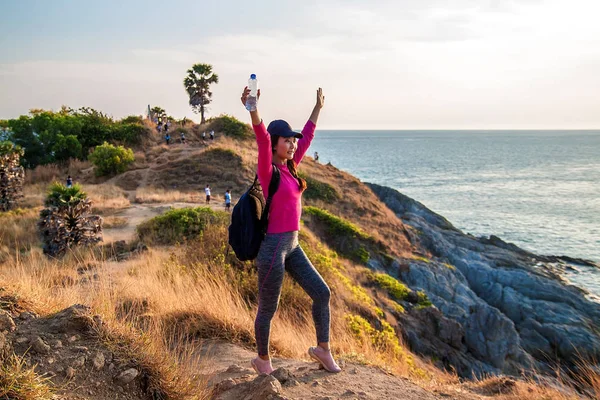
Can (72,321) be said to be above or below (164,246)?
above

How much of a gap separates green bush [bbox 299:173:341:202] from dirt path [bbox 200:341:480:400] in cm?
2297

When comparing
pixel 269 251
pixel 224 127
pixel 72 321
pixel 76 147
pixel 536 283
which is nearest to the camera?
pixel 72 321

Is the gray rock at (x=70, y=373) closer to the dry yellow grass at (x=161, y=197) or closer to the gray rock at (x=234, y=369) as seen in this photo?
the gray rock at (x=234, y=369)

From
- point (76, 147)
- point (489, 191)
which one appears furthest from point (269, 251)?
point (489, 191)

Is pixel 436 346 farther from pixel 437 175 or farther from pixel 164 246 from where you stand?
pixel 437 175

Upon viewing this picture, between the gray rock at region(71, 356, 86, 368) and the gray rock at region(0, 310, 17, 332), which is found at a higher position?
the gray rock at region(0, 310, 17, 332)

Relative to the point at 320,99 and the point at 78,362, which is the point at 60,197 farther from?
the point at 78,362

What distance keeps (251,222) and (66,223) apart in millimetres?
10542

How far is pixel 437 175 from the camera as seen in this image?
7388 cm

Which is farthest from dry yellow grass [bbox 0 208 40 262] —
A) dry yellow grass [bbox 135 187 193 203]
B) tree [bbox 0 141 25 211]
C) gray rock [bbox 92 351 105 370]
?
gray rock [bbox 92 351 105 370]

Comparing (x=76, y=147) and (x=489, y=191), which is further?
(x=489, y=191)

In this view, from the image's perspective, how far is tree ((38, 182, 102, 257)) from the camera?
12289 millimetres

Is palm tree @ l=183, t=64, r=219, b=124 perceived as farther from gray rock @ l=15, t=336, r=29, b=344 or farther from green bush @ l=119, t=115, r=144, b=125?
gray rock @ l=15, t=336, r=29, b=344

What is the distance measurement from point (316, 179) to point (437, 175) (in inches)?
1910
